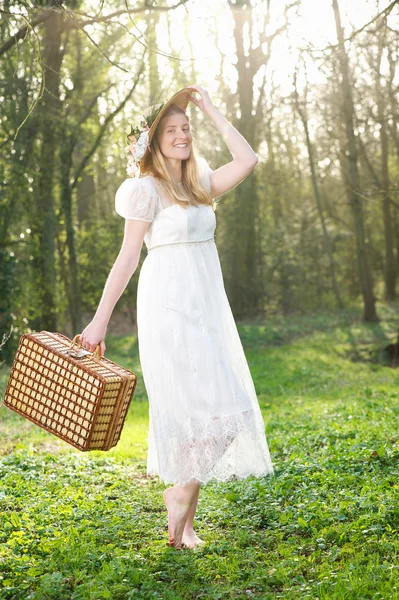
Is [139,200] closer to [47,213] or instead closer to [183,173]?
[183,173]

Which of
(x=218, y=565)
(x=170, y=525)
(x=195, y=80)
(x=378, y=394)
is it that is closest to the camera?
(x=218, y=565)

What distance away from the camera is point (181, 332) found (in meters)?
4.11

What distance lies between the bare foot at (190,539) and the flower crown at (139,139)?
77.4 inches

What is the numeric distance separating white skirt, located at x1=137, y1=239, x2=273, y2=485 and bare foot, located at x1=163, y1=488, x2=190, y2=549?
4.9 inches

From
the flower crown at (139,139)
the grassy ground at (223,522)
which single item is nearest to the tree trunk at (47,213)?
the grassy ground at (223,522)

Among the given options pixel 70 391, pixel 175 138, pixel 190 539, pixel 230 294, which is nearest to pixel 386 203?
pixel 230 294

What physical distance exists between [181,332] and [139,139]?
1.08m

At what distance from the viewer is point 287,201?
95.7 ft

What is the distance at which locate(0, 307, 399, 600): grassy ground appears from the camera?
364cm

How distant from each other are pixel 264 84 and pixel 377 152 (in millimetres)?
7710

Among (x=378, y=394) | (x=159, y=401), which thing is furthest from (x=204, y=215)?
(x=378, y=394)

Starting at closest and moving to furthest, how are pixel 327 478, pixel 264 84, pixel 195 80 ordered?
1. pixel 327 478
2. pixel 195 80
3. pixel 264 84

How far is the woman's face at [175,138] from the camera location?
14.1 ft

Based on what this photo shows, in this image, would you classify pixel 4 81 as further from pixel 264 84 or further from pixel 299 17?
pixel 264 84
